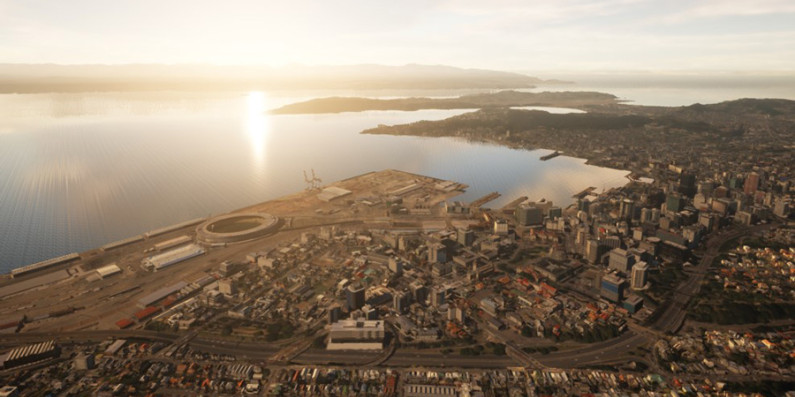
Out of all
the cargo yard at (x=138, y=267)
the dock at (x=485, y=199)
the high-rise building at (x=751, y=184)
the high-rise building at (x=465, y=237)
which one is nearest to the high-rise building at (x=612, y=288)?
the high-rise building at (x=465, y=237)

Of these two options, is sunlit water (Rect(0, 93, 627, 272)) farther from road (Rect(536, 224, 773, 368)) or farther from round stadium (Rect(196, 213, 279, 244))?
road (Rect(536, 224, 773, 368))

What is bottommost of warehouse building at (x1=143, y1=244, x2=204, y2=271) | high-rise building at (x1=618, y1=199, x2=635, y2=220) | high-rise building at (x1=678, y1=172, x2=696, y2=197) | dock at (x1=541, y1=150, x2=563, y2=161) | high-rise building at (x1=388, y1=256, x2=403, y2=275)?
warehouse building at (x1=143, y1=244, x2=204, y2=271)

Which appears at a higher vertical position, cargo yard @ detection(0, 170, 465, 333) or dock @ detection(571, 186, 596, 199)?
dock @ detection(571, 186, 596, 199)

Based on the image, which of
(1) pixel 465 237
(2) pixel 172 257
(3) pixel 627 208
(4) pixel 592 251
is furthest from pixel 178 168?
(3) pixel 627 208

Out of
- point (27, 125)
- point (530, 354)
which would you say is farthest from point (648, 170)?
point (27, 125)

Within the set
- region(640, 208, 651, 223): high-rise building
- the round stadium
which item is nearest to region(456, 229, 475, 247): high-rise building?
the round stadium

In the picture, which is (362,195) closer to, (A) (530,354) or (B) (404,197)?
(B) (404,197)
